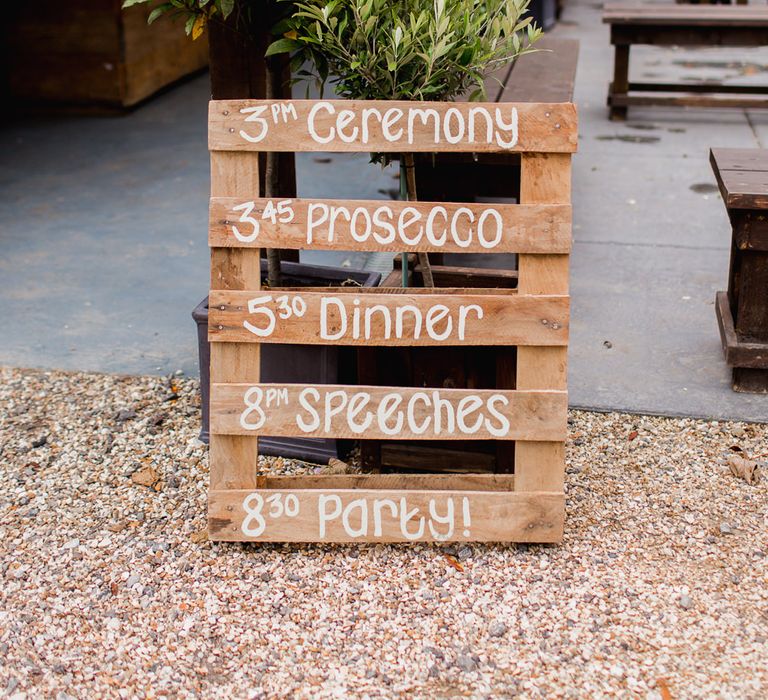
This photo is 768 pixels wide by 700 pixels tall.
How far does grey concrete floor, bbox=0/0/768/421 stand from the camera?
402cm

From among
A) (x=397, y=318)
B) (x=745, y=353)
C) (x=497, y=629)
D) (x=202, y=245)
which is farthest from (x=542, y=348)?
(x=202, y=245)

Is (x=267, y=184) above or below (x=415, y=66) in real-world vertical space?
below

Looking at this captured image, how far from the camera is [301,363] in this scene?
10.4 ft

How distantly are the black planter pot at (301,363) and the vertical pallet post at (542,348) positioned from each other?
655 mm

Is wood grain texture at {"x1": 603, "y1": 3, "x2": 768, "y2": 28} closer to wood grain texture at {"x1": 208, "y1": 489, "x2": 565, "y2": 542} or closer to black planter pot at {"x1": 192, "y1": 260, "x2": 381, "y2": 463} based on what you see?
black planter pot at {"x1": 192, "y1": 260, "x2": 381, "y2": 463}

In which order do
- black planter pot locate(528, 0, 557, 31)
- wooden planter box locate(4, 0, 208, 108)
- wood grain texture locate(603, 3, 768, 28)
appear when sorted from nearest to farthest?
wood grain texture locate(603, 3, 768, 28) → wooden planter box locate(4, 0, 208, 108) → black planter pot locate(528, 0, 557, 31)

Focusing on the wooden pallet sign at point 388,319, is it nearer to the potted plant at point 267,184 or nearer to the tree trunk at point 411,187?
the tree trunk at point 411,187

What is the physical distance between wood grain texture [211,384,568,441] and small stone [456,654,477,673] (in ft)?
1.93

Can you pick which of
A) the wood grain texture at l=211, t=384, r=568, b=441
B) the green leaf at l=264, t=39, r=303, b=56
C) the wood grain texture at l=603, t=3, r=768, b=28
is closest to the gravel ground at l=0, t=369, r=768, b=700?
the wood grain texture at l=211, t=384, r=568, b=441

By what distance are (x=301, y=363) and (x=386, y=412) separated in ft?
1.70

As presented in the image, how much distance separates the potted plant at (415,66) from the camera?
2.70 metres

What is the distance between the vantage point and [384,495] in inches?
109

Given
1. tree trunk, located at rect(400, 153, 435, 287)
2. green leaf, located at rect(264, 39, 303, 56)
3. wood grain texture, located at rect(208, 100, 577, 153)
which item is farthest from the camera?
tree trunk, located at rect(400, 153, 435, 287)

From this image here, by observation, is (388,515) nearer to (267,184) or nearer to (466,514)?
(466,514)
